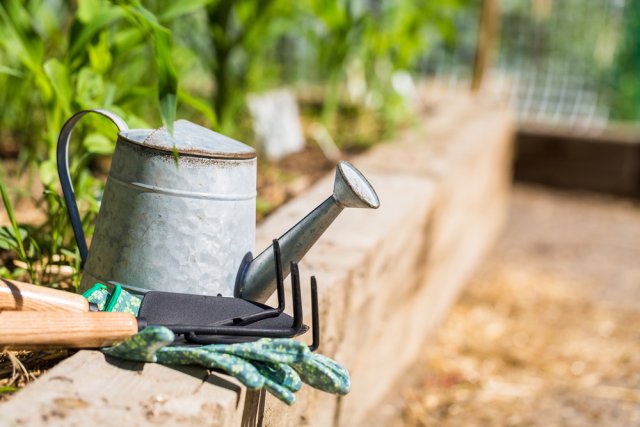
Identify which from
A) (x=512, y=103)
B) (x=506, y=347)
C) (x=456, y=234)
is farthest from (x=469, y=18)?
(x=506, y=347)

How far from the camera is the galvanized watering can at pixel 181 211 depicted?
1.39 metres

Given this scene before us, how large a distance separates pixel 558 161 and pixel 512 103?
64 centimetres

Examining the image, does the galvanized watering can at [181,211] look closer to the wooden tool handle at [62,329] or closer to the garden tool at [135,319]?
the garden tool at [135,319]

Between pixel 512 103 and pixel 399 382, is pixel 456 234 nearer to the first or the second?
pixel 399 382

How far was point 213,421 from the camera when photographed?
3.94ft

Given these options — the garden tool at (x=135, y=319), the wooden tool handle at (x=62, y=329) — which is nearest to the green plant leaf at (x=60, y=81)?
the garden tool at (x=135, y=319)

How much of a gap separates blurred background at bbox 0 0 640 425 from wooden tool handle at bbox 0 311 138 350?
32 cm

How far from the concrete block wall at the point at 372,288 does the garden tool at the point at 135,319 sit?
5 centimetres

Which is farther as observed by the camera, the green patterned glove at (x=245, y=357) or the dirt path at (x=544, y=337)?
the dirt path at (x=544, y=337)

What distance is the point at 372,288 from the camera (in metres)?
2.29

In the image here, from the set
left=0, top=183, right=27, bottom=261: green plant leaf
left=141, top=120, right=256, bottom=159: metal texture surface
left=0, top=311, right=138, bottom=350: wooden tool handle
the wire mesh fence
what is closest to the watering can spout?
left=141, top=120, right=256, bottom=159: metal texture surface

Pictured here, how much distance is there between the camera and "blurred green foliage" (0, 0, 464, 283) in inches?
69.8

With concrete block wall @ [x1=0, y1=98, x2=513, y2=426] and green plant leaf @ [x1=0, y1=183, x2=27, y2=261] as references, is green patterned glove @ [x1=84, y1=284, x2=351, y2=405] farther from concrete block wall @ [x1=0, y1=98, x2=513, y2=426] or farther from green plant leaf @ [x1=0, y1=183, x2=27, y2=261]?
green plant leaf @ [x1=0, y1=183, x2=27, y2=261]

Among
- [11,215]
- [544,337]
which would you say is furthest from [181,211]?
[544,337]
